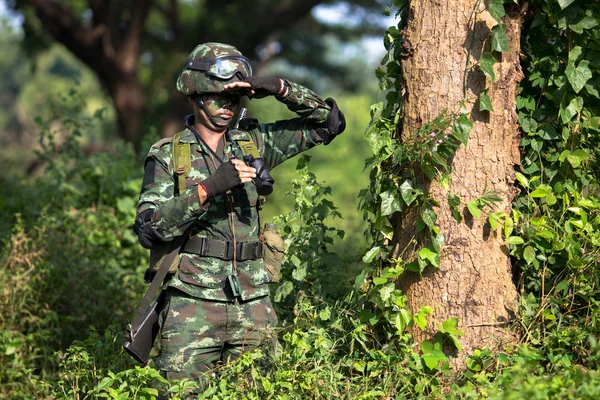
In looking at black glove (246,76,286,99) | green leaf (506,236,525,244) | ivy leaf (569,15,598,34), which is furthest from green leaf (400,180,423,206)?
ivy leaf (569,15,598,34)

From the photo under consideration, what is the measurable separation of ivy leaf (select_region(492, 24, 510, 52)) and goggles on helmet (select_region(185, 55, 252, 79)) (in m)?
1.27

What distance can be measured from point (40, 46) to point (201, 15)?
3298mm

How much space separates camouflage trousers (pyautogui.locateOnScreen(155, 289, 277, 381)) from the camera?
4.05 meters

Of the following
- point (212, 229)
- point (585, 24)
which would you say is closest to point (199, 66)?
point (212, 229)

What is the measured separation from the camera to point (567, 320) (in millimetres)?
4059

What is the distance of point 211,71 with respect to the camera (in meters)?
4.14

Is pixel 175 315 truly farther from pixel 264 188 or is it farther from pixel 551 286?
pixel 551 286

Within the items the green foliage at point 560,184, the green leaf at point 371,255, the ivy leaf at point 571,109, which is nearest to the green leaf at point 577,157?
the green foliage at point 560,184

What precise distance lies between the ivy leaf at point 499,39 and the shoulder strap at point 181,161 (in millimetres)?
1616

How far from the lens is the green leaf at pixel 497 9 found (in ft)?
12.4

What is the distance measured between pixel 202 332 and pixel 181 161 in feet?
2.88

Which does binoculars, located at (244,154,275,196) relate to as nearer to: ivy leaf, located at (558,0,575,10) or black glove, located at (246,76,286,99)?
black glove, located at (246,76,286,99)

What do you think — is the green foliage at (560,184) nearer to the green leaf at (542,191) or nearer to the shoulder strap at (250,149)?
the green leaf at (542,191)

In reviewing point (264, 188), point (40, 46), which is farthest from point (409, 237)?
point (40, 46)
